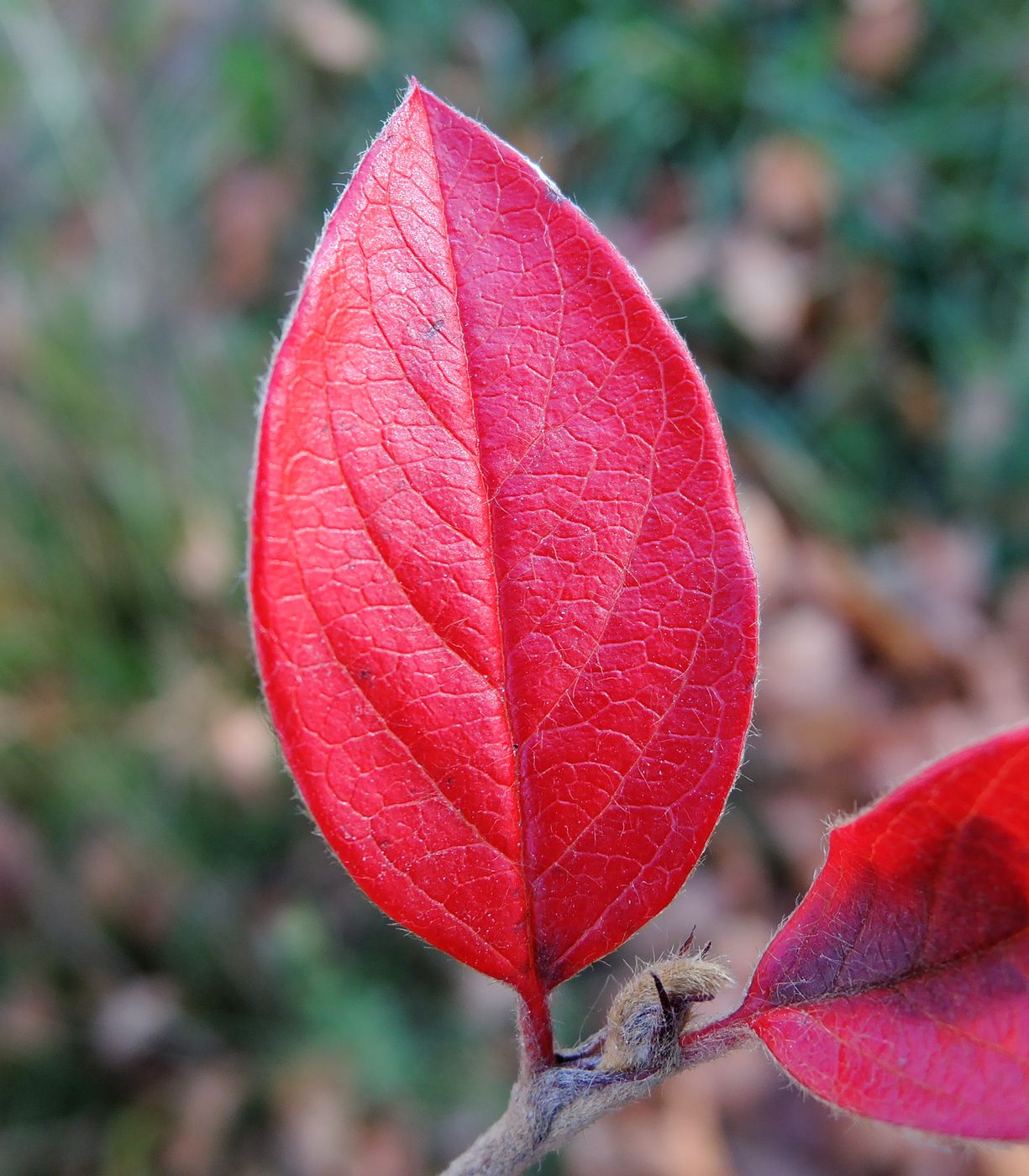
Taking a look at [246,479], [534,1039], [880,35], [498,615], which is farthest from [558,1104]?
[880,35]

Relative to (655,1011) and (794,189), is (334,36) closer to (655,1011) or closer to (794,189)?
(794,189)

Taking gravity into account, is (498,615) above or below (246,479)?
below

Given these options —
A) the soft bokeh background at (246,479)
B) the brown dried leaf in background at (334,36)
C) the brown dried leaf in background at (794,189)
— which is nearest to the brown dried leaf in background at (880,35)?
the soft bokeh background at (246,479)

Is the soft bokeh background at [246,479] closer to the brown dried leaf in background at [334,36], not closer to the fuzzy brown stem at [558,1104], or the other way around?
the brown dried leaf in background at [334,36]

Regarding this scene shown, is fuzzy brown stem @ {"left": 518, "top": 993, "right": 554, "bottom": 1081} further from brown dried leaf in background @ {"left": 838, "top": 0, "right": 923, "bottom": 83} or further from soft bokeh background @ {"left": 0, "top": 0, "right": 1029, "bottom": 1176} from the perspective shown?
brown dried leaf in background @ {"left": 838, "top": 0, "right": 923, "bottom": 83}

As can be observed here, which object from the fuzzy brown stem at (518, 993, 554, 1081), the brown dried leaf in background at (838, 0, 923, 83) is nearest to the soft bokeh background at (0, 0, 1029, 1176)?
the brown dried leaf in background at (838, 0, 923, 83)

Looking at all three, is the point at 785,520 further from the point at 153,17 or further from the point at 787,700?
the point at 153,17
